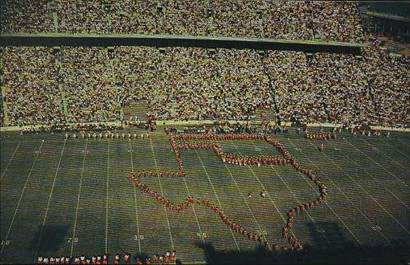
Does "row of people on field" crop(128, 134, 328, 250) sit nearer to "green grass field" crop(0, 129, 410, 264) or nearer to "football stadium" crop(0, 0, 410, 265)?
"football stadium" crop(0, 0, 410, 265)

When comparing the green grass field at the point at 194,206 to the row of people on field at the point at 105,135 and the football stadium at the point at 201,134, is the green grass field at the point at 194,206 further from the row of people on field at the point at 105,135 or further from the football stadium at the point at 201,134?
the row of people on field at the point at 105,135

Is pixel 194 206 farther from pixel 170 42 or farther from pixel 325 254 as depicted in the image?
pixel 170 42

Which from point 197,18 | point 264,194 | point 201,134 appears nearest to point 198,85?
point 197,18

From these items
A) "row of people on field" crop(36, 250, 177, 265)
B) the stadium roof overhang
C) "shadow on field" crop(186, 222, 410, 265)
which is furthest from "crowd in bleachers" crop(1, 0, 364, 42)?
"shadow on field" crop(186, 222, 410, 265)

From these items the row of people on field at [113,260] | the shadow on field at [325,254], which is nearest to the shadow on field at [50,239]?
the row of people on field at [113,260]

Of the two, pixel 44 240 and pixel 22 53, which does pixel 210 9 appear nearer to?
pixel 22 53
